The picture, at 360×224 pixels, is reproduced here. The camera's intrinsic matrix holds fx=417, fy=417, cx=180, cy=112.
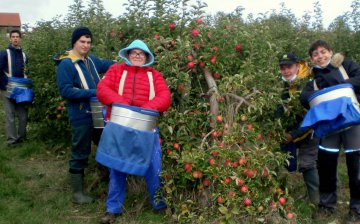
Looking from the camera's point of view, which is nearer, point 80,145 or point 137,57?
point 137,57

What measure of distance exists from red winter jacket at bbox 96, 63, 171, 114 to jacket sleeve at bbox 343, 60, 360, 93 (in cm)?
160

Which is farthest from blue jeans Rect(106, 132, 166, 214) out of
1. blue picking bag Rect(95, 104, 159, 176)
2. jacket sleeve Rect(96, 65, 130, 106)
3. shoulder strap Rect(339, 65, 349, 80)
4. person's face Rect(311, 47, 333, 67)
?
shoulder strap Rect(339, 65, 349, 80)

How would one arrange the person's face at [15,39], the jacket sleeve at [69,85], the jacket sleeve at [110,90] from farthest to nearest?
the person's face at [15,39] → the jacket sleeve at [69,85] → the jacket sleeve at [110,90]

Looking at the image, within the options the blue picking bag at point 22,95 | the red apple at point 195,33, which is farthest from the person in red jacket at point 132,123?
the blue picking bag at point 22,95

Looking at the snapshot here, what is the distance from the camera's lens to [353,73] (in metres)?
3.70

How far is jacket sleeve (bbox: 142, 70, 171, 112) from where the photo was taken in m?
3.57

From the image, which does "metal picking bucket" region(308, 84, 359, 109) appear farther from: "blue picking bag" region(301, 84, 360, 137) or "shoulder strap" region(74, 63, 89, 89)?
"shoulder strap" region(74, 63, 89, 89)

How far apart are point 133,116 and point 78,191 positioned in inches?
53.2

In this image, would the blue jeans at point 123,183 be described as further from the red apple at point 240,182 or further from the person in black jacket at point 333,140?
the person in black jacket at point 333,140

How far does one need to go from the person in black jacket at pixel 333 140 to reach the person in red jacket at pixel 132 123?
1.37 m

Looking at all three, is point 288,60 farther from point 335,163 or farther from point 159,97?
point 159,97

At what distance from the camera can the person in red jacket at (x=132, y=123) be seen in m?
3.51

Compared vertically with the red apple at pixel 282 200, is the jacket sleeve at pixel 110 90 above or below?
above

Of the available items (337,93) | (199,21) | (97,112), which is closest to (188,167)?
(97,112)
